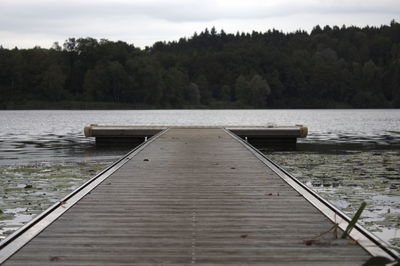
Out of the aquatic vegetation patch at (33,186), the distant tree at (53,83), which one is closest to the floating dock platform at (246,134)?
the aquatic vegetation patch at (33,186)

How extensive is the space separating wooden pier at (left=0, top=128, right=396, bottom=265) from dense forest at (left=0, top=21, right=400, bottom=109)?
361 feet

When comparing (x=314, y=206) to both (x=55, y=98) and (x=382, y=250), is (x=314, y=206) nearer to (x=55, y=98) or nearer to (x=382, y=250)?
(x=382, y=250)

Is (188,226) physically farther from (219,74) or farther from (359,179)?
(219,74)

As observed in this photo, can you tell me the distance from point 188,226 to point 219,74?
482 ft

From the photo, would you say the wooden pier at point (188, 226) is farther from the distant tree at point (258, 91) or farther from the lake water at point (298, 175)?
the distant tree at point (258, 91)

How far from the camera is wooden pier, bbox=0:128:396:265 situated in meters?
4.62

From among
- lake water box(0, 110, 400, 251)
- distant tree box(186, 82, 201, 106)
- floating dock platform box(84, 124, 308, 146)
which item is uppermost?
→ distant tree box(186, 82, 201, 106)

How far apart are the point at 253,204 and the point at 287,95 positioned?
472 ft

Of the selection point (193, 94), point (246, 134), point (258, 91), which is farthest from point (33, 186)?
point (258, 91)

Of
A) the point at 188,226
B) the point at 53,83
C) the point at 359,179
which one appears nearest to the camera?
the point at 188,226

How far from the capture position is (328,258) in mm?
4586

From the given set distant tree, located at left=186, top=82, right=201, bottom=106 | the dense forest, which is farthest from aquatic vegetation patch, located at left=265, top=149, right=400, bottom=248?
distant tree, located at left=186, top=82, right=201, bottom=106

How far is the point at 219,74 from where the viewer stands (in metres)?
151

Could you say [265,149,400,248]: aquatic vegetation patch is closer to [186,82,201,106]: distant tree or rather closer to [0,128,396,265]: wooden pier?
[0,128,396,265]: wooden pier
